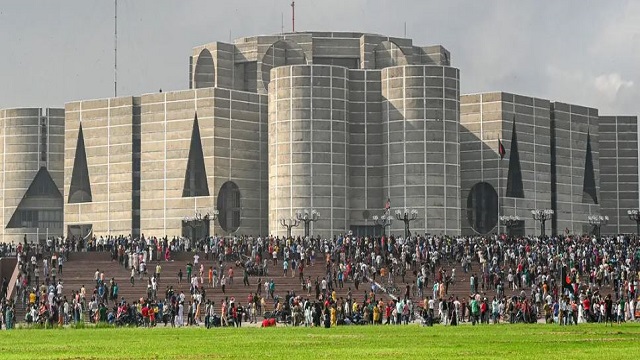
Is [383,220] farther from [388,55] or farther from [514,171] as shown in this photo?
[388,55]

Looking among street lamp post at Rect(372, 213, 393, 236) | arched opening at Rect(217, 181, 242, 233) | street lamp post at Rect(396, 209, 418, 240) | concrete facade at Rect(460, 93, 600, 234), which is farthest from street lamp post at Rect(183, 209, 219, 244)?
concrete facade at Rect(460, 93, 600, 234)

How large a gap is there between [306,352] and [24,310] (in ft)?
115

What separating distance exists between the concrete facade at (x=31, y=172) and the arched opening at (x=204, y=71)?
45.2ft

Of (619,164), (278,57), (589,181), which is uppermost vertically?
(278,57)

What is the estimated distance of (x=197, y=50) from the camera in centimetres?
13300

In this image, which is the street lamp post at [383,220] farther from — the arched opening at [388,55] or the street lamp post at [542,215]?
the arched opening at [388,55]

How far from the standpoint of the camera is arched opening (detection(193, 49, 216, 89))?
432 ft

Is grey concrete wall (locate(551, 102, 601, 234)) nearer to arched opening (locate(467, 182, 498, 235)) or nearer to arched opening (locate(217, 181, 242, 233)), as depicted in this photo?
arched opening (locate(467, 182, 498, 235))

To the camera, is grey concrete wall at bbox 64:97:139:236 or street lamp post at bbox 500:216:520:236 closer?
street lamp post at bbox 500:216:520:236

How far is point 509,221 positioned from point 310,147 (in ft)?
59.8

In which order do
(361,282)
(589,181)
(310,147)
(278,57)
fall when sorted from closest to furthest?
1. (361,282)
2. (310,147)
3. (278,57)
4. (589,181)

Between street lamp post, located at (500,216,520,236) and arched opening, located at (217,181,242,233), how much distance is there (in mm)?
22934

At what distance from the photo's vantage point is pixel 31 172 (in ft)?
436

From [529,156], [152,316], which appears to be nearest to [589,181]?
[529,156]
